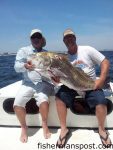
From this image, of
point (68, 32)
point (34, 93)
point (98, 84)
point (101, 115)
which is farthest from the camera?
point (34, 93)

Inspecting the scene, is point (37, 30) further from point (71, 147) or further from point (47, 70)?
point (71, 147)

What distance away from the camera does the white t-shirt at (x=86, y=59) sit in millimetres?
5039

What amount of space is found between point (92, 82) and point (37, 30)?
1.35m

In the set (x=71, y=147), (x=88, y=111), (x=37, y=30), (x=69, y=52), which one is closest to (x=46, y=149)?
(x=71, y=147)

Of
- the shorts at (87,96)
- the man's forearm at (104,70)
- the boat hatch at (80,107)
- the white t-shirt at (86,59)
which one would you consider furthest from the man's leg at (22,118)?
the man's forearm at (104,70)

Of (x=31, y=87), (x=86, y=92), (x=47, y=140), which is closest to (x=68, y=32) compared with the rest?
(x=86, y=92)

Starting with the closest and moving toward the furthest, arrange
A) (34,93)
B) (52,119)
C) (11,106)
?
(34,93) < (52,119) < (11,106)

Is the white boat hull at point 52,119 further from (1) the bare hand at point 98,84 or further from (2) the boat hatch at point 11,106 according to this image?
(1) the bare hand at point 98,84

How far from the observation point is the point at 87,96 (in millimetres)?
4863

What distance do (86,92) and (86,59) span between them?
58cm

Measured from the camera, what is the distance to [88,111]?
214 inches

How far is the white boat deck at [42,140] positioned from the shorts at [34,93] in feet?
1.84

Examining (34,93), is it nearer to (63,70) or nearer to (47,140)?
(63,70)

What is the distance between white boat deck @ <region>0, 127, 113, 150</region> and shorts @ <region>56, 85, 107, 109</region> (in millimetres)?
518
